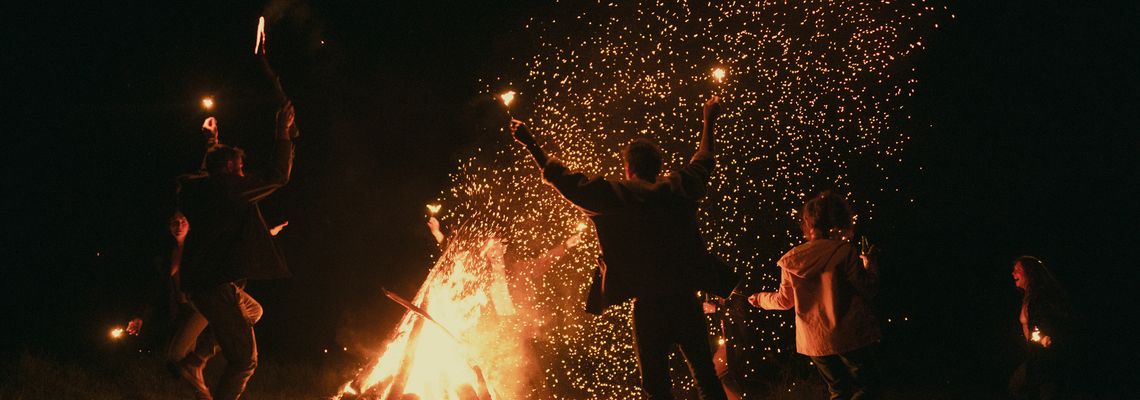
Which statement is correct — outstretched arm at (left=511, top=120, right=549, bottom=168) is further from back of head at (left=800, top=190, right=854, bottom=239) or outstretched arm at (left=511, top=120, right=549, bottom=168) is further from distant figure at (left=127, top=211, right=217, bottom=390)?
distant figure at (left=127, top=211, right=217, bottom=390)

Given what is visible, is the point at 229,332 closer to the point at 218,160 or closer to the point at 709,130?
the point at 218,160

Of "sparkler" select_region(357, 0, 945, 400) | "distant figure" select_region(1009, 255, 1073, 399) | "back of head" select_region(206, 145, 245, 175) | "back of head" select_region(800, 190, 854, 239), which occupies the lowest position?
"distant figure" select_region(1009, 255, 1073, 399)

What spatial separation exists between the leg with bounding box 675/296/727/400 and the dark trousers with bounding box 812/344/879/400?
997 millimetres

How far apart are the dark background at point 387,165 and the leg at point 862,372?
4.98m

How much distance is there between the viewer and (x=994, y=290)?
890 centimetres

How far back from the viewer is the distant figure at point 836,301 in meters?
3.99

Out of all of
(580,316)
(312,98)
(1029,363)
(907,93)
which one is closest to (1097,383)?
(1029,363)

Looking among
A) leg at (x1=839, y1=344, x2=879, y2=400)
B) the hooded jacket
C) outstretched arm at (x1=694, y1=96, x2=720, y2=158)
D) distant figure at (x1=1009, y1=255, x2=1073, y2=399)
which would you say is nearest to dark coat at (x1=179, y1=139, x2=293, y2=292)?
outstretched arm at (x1=694, y1=96, x2=720, y2=158)

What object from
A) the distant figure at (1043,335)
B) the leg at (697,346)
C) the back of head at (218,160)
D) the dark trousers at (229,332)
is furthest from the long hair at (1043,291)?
the back of head at (218,160)

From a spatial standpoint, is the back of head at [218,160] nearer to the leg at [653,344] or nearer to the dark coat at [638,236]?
the dark coat at [638,236]

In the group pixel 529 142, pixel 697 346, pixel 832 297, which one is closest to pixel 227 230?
pixel 529 142

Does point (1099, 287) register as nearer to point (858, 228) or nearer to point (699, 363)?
point (858, 228)

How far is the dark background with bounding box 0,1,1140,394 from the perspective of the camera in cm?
Result: 851

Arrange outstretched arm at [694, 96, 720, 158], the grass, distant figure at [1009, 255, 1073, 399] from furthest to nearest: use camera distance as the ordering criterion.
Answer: the grass
distant figure at [1009, 255, 1073, 399]
outstretched arm at [694, 96, 720, 158]
